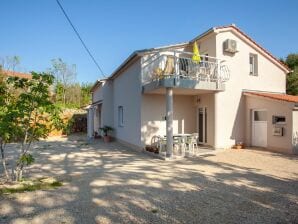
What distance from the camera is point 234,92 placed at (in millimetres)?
15188

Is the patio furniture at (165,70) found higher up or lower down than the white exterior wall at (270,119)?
higher up

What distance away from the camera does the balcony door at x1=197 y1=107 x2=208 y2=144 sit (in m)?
15.4

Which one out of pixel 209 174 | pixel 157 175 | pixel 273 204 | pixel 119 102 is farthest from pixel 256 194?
pixel 119 102

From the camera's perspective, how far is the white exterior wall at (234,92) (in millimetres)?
14508

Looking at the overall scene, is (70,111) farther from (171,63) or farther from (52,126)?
(52,126)

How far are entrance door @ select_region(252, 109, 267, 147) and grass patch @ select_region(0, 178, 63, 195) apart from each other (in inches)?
460

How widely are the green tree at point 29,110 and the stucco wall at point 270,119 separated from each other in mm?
11200

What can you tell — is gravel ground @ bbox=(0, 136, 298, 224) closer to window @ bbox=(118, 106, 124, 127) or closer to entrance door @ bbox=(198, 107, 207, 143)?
entrance door @ bbox=(198, 107, 207, 143)

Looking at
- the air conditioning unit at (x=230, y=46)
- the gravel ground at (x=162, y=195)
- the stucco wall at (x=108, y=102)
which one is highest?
the air conditioning unit at (x=230, y=46)

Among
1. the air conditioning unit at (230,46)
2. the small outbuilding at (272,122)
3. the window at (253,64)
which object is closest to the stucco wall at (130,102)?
the air conditioning unit at (230,46)

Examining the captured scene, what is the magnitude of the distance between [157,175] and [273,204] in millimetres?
→ 3799

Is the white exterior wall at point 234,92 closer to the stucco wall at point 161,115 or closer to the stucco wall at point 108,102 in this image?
the stucco wall at point 161,115

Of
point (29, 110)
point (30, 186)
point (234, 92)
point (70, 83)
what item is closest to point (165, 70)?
point (234, 92)

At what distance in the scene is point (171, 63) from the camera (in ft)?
46.8
